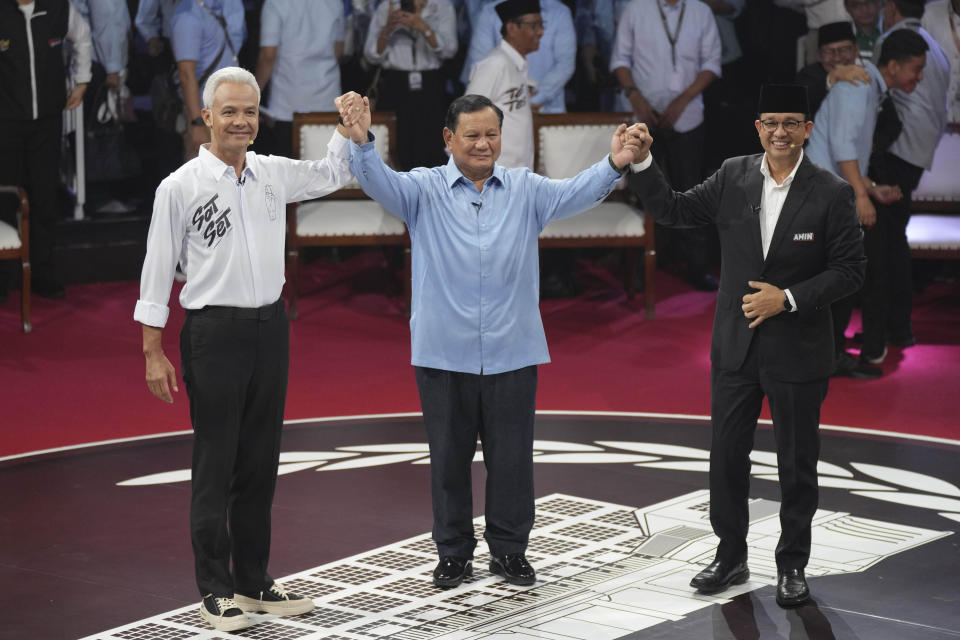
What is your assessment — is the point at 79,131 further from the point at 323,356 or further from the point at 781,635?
the point at 781,635

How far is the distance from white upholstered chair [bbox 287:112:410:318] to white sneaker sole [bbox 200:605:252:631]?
4608mm

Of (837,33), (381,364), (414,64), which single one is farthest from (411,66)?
(837,33)

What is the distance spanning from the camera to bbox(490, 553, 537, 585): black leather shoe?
14.1 ft

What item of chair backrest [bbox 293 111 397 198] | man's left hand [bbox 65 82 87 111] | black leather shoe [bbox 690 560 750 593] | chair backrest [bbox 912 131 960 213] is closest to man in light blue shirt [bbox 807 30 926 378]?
chair backrest [bbox 912 131 960 213]

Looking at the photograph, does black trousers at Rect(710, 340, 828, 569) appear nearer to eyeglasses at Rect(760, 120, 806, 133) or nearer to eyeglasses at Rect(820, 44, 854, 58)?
eyeglasses at Rect(760, 120, 806, 133)

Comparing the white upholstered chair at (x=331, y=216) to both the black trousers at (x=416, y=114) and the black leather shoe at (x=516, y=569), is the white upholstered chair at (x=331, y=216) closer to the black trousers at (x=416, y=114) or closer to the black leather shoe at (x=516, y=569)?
the black trousers at (x=416, y=114)

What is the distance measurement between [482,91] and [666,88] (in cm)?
153

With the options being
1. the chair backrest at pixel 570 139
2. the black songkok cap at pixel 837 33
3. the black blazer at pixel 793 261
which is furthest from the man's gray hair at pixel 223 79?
the chair backrest at pixel 570 139

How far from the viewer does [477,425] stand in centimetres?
438

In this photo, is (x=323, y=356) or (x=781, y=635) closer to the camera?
(x=781, y=635)

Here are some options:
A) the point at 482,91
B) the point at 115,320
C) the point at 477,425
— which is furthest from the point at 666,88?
the point at 477,425

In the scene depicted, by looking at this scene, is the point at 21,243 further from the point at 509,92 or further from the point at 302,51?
the point at 509,92

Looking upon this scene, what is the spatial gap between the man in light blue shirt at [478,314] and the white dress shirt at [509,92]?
12.7 feet

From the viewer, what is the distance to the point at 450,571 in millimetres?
4301
